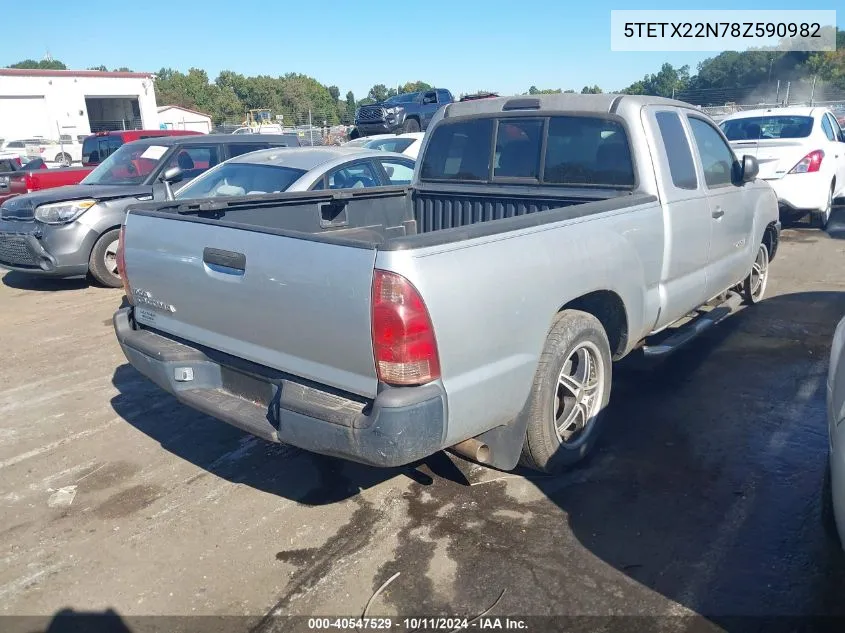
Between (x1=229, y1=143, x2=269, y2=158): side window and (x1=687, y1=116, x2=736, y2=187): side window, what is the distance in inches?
236

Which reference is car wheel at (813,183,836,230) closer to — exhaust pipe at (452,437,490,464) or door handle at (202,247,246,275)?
exhaust pipe at (452,437,490,464)

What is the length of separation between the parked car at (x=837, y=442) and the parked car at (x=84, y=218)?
7033mm

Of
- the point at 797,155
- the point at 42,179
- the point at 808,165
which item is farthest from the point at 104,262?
the point at 808,165

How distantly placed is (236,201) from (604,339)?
234 centimetres

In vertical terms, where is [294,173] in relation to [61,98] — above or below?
below

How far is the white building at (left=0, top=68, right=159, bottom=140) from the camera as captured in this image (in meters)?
42.2

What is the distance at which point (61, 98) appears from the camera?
4431 centimetres

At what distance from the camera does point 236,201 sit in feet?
14.0

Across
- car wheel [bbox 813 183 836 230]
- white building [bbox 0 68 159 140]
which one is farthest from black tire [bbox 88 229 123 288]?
white building [bbox 0 68 159 140]

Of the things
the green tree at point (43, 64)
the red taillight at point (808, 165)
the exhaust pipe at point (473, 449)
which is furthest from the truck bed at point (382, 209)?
the green tree at point (43, 64)

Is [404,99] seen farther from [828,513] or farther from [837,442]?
[837,442]

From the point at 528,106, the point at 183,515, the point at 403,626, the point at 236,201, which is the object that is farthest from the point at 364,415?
the point at 528,106

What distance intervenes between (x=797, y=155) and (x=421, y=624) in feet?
30.8

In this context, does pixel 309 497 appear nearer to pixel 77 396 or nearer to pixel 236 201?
pixel 236 201
